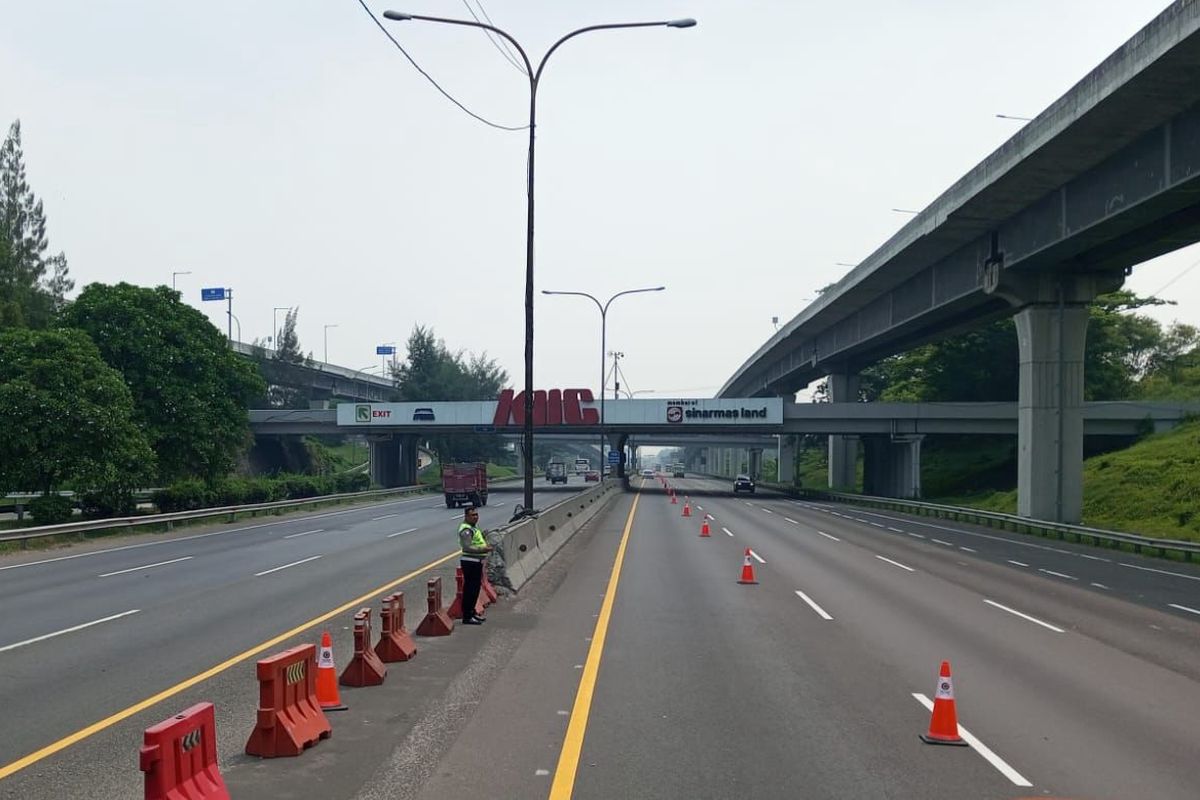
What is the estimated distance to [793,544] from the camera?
32.5 m

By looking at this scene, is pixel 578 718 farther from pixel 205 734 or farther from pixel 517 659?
pixel 205 734

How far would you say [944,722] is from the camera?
29.0ft

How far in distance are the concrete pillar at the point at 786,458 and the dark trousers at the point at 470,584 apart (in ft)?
305

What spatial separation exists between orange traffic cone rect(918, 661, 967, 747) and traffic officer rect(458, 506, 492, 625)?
→ 7.50 metres

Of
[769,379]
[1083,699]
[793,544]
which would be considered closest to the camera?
[1083,699]

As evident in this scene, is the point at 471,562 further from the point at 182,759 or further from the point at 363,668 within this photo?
the point at 182,759

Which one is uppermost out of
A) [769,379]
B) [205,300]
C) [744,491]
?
[205,300]

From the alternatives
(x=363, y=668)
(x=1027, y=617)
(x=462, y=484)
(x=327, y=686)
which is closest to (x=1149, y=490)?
(x=1027, y=617)

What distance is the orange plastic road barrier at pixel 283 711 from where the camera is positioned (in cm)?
804

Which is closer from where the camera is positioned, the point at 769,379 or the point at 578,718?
the point at 578,718

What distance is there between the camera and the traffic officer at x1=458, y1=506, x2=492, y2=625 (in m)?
14.9

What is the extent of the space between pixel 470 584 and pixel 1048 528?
2886 centimetres

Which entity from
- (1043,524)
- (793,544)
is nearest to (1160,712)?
(793,544)

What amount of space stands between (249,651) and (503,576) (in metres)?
6.08
